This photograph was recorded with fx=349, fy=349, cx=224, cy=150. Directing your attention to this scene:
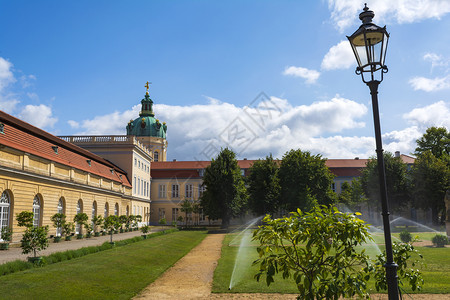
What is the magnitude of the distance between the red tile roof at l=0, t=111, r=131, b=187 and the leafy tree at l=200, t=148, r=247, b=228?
591 inches

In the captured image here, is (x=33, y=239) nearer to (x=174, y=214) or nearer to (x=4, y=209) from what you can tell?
(x=4, y=209)

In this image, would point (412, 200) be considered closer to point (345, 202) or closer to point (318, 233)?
point (345, 202)

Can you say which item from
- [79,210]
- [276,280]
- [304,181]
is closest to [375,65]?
[276,280]

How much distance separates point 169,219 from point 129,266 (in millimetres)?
56458

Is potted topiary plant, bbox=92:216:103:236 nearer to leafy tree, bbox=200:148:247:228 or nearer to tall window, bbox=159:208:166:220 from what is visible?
leafy tree, bbox=200:148:247:228

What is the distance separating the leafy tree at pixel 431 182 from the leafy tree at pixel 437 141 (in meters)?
5.35

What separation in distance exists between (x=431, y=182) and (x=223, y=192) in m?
29.9

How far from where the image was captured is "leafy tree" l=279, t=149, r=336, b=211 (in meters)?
50.2

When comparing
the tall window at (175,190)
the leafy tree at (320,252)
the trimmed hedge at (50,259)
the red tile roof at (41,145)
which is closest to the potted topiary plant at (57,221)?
the red tile roof at (41,145)

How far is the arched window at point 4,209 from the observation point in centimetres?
2317

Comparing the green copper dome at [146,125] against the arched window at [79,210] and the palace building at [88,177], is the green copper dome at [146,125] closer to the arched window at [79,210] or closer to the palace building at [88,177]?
the palace building at [88,177]

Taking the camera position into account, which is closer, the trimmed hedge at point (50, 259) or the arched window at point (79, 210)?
the trimmed hedge at point (50, 259)

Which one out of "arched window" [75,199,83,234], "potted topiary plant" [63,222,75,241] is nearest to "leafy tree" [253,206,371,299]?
"potted topiary plant" [63,222,75,241]

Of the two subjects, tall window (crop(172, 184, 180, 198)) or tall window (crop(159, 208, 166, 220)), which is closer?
tall window (crop(159, 208, 166, 220))
